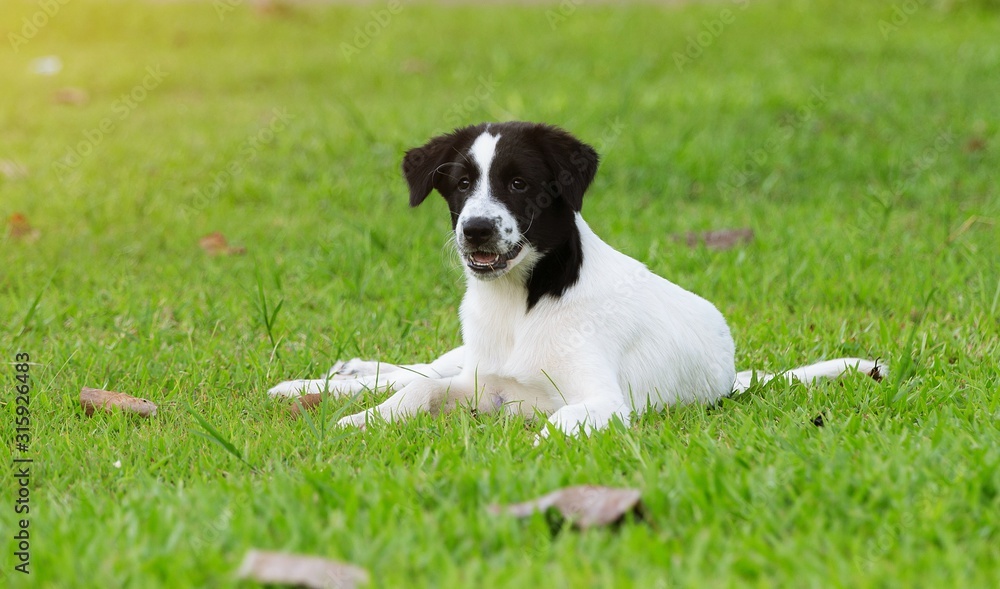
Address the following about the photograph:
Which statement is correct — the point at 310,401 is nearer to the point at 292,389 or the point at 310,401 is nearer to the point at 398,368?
the point at 292,389

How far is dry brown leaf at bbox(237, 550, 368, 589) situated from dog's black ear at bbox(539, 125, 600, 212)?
1830 mm

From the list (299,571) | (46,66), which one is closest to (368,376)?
(299,571)

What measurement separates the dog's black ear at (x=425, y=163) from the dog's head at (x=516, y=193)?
73 mm

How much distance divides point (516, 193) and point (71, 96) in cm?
765

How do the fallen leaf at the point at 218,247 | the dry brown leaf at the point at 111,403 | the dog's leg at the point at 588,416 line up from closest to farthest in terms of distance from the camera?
the dog's leg at the point at 588,416 → the dry brown leaf at the point at 111,403 → the fallen leaf at the point at 218,247

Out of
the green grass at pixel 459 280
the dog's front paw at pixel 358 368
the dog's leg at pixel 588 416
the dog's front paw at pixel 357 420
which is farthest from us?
the dog's front paw at pixel 358 368

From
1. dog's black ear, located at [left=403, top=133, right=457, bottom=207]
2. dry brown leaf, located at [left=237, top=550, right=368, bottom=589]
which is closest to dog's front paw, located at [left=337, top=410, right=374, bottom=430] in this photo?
dog's black ear, located at [left=403, top=133, right=457, bottom=207]

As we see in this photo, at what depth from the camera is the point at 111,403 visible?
3.93 metres

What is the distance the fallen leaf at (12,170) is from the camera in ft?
25.7

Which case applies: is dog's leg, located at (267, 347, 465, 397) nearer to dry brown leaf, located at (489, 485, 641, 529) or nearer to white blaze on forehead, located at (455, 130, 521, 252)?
white blaze on forehead, located at (455, 130, 521, 252)

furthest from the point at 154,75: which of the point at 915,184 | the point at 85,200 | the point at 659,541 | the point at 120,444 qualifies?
the point at 659,541

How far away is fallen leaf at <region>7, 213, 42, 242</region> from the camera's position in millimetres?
6543

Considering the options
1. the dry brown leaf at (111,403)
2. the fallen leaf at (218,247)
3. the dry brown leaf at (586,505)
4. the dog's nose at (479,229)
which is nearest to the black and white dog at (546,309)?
the dog's nose at (479,229)

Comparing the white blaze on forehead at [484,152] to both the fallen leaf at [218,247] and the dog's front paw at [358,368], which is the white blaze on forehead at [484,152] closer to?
the dog's front paw at [358,368]
